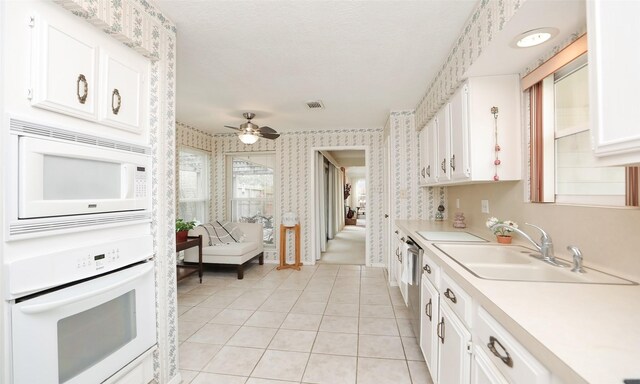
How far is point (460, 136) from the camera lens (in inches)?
82.7

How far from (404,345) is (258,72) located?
8.67 ft

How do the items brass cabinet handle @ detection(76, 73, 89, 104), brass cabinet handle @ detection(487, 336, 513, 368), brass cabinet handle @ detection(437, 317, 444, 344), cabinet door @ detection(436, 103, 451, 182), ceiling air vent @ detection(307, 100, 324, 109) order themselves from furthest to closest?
ceiling air vent @ detection(307, 100, 324, 109), cabinet door @ detection(436, 103, 451, 182), brass cabinet handle @ detection(437, 317, 444, 344), brass cabinet handle @ detection(76, 73, 89, 104), brass cabinet handle @ detection(487, 336, 513, 368)

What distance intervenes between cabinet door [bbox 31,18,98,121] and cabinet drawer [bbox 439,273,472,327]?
1.84 m

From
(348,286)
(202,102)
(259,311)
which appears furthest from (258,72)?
(348,286)

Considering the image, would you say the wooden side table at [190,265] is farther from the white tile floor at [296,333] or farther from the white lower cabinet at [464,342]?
the white lower cabinet at [464,342]

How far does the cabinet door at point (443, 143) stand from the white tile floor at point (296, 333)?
1.43 m

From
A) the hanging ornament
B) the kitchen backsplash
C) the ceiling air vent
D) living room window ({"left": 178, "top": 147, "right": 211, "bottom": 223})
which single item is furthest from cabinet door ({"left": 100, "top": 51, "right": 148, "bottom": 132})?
living room window ({"left": 178, "top": 147, "right": 211, "bottom": 223})

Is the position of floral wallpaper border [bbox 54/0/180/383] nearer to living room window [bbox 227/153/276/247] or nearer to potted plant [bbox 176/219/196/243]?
potted plant [bbox 176/219/196/243]

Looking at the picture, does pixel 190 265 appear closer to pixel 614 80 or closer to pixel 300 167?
pixel 300 167

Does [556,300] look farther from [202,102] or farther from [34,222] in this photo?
[202,102]

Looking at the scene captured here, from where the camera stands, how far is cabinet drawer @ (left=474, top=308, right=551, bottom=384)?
73 cm

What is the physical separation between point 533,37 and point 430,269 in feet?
4.52

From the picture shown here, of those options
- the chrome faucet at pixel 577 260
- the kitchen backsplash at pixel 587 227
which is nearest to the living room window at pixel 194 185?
the kitchen backsplash at pixel 587 227

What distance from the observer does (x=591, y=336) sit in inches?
27.8
